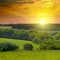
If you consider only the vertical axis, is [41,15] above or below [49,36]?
above

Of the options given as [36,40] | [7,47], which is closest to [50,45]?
[36,40]

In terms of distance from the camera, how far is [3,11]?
2.76m

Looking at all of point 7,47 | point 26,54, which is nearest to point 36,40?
point 26,54

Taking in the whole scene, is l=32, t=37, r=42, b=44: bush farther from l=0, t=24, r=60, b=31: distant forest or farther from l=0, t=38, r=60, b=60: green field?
l=0, t=24, r=60, b=31: distant forest

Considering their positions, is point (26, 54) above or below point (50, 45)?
below

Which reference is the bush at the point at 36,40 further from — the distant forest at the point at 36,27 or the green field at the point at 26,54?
the distant forest at the point at 36,27

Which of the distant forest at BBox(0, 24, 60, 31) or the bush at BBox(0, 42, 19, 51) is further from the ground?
the distant forest at BBox(0, 24, 60, 31)

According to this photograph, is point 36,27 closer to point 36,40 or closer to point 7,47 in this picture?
point 36,40

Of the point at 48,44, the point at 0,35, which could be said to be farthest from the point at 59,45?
the point at 0,35

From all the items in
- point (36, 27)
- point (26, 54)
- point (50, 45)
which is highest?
point (36, 27)

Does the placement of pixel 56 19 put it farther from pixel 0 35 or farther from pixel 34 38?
pixel 0 35

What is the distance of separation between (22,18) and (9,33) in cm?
29

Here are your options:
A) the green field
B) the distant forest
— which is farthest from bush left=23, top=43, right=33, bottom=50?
the distant forest

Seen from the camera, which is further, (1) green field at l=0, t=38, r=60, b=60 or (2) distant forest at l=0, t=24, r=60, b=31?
(2) distant forest at l=0, t=24, r=60, b=31
